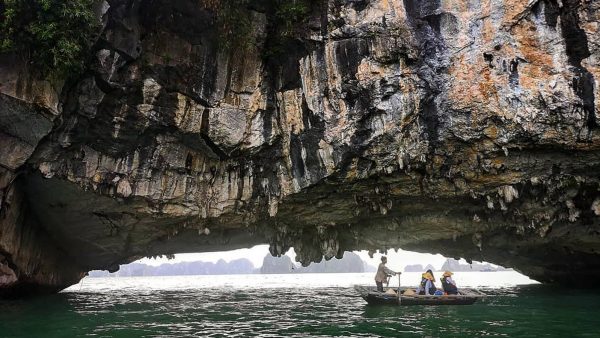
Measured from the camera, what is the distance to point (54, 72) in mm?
14398

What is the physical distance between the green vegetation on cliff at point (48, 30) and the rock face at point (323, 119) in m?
→ 0.68

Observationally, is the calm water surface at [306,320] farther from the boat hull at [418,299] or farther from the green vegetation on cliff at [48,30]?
the green vegetation on cliff at [48,30]

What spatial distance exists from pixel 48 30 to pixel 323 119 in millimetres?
9315

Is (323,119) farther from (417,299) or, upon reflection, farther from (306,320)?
(417,299)

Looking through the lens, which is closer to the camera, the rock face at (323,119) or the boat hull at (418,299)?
the rock face at (323,119)

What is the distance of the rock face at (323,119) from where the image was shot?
1420 centimetres

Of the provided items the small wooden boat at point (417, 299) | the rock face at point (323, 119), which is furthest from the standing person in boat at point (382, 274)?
the rock face at point (323, 119)

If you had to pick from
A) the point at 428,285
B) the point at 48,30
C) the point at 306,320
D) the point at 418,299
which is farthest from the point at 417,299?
the point at 48,30

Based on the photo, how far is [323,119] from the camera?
51.3 feet

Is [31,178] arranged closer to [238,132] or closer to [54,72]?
[54,72]

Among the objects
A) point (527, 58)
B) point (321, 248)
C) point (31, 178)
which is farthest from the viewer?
point (321, 248)

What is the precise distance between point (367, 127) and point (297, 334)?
732 centimetres

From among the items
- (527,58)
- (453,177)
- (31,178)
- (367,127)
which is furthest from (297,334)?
(31,178)

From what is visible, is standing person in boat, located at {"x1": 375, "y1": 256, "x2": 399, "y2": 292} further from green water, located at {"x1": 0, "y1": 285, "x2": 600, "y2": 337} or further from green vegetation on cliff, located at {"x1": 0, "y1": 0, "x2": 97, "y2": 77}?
green vegetation on cliff, located at {"x1": 0, "y1": 0, "x2": 97, "y2": 77}
